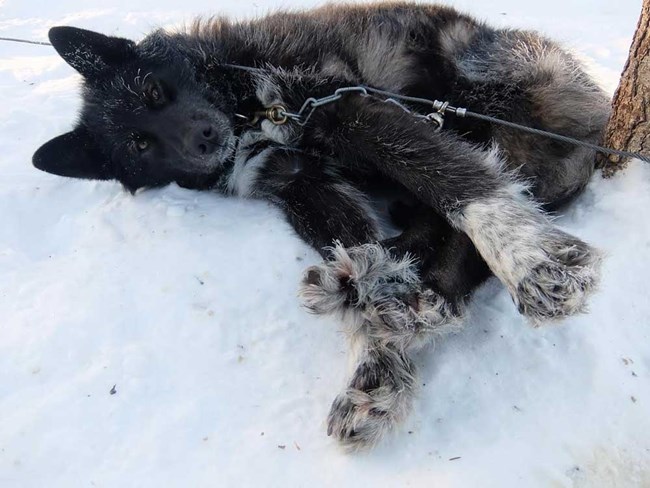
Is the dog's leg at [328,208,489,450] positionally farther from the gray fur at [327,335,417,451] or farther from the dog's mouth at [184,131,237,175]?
the dog's mouth at [184,131,237,175]

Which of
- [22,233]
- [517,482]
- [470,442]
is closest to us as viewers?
[517,482]

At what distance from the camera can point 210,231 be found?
327 centimetres

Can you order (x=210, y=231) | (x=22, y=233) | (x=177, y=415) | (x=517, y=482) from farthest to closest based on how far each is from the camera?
(x=22, y=233) < (x=210, y=231) < (x=177, y=415) < (x=517, y=482)

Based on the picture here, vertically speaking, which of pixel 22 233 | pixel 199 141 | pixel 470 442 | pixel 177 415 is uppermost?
pixel 199 141

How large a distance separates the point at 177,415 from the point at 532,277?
1595 mm

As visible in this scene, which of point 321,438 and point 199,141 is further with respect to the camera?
point 199,141

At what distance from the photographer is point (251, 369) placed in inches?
101

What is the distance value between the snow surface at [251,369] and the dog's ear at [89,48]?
0.87 m

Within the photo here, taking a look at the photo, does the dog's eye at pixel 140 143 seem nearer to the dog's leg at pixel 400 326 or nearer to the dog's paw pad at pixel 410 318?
the dog's leg at pixel 400 326

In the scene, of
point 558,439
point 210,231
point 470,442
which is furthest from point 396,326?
point 210,231

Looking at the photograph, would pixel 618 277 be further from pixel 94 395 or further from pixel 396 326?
pixel 94 395

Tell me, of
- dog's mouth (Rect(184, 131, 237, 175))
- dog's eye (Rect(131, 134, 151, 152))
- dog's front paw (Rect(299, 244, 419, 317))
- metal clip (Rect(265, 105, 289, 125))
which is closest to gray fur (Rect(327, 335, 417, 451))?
dog's front paw (Rect(299, 244, 419, 317))

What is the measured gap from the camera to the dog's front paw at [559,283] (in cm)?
235

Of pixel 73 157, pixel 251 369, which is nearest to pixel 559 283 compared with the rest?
pixel 251 369
